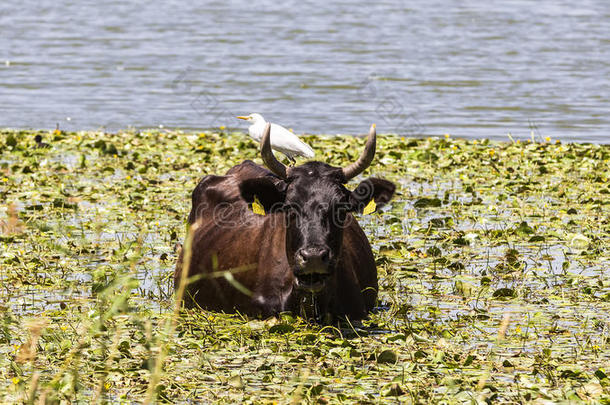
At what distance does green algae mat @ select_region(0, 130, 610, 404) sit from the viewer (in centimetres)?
648

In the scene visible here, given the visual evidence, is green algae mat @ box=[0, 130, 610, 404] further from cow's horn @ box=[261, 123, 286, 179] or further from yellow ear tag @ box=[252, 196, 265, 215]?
cow's horn @ box=[261, 123, 286, 179]

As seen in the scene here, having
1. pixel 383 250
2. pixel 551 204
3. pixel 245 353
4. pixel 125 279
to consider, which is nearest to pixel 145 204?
pixel 383 250

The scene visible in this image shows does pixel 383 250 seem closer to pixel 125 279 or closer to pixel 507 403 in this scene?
pixel 507 403

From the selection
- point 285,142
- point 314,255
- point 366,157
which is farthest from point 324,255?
point 285,142

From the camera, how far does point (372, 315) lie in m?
8.42

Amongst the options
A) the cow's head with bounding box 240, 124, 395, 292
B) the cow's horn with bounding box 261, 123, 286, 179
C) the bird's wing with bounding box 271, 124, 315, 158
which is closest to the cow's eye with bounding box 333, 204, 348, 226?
the cow's head with bounding box 240, 124, 395, 292

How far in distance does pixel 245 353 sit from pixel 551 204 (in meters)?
6.40

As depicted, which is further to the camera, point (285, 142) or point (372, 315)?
point (285, 142)

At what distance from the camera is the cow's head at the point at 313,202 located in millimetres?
7332

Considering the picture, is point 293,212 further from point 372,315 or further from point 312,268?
point 372,315

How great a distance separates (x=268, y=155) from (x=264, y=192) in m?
0.36

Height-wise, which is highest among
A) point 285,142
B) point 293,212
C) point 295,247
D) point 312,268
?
point 285,142

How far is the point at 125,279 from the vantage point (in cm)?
451

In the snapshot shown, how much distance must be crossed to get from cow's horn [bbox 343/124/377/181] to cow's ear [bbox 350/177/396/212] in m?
0.18
